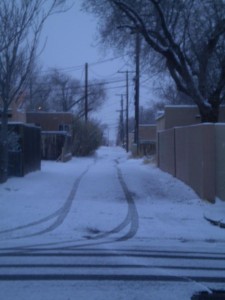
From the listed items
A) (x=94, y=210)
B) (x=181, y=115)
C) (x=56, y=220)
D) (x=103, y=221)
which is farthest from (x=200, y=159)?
(x=181, y=115)

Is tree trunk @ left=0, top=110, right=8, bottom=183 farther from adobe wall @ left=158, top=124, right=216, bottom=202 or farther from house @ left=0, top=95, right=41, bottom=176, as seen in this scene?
adobe wall @ left=158, top=124, right=216, bottom=202

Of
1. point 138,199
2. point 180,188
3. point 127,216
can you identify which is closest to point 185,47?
point 180,188

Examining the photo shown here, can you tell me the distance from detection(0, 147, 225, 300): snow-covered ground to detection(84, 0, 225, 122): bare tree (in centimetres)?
450

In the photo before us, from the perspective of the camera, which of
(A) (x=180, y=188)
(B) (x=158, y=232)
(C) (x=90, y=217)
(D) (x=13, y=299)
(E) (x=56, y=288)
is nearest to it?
(D) (x=13, y=299)

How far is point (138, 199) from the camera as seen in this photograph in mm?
16984

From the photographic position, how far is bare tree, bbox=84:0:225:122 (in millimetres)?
22344

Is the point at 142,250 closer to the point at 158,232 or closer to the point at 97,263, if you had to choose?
the point at 97,263

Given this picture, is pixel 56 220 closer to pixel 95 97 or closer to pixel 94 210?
pixel 94 210

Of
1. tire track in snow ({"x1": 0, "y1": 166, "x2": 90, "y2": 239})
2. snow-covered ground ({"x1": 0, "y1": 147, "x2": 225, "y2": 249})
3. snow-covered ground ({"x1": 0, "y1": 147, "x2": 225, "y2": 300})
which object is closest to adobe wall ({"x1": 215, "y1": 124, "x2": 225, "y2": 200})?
snow-covered ground ({"x1": 0, "y1": 147, "x2": 225, "y2": 300})

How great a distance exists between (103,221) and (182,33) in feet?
46.1

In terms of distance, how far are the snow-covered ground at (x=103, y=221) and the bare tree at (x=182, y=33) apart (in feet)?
14.8

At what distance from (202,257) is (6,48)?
40.6 ft

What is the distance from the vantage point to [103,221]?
12.9m

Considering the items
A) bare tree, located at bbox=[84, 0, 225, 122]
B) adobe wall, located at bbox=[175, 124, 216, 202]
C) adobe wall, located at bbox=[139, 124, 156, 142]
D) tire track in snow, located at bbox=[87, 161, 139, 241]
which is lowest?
tire track in snow, located at bbox=[87, 161, 139, 241]
